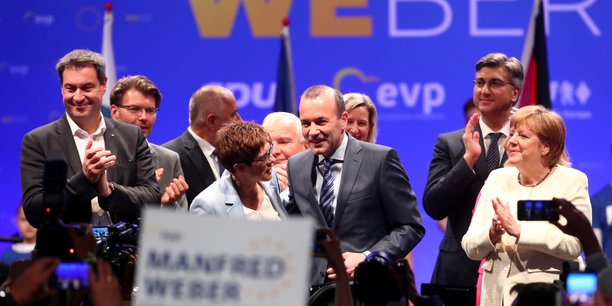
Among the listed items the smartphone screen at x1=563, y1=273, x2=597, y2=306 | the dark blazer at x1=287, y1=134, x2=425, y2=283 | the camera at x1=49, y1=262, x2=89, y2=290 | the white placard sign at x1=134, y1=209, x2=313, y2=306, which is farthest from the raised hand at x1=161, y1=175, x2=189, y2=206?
the white placard sign at x1=134, y1=209, x2=313, y2=306

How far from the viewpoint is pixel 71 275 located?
3428 millimetres

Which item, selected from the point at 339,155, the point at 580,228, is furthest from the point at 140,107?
the point at 580,228

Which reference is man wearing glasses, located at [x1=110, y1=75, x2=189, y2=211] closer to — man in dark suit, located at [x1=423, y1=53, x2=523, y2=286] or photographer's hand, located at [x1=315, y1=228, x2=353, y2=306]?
man in dark suit, located at [x1=423, y1=53, x2=523, y2=286]

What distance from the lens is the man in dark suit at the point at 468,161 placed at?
223 inches

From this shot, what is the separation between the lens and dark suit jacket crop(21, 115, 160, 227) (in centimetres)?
494

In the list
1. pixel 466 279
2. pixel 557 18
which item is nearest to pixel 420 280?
pixel 557 18

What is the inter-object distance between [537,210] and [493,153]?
4.77ft

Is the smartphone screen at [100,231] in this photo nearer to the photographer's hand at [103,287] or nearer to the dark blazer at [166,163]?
the photographer's hand at [103,287]

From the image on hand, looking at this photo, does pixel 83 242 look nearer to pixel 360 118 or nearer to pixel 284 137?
pixel 284 137

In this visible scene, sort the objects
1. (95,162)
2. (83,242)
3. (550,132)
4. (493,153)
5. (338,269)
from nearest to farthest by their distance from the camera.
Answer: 1. (83,242)
2. (338,269)
3. (95,162)
4. (550,132)
5. (493,153)

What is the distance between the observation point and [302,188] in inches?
210

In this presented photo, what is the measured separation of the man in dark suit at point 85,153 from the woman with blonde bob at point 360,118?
1519mm

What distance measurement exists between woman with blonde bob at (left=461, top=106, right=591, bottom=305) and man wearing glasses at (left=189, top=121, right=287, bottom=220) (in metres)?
0.88

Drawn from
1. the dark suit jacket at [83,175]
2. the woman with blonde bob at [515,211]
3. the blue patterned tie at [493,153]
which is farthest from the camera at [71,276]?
the blue patterned tie at [493,153]
